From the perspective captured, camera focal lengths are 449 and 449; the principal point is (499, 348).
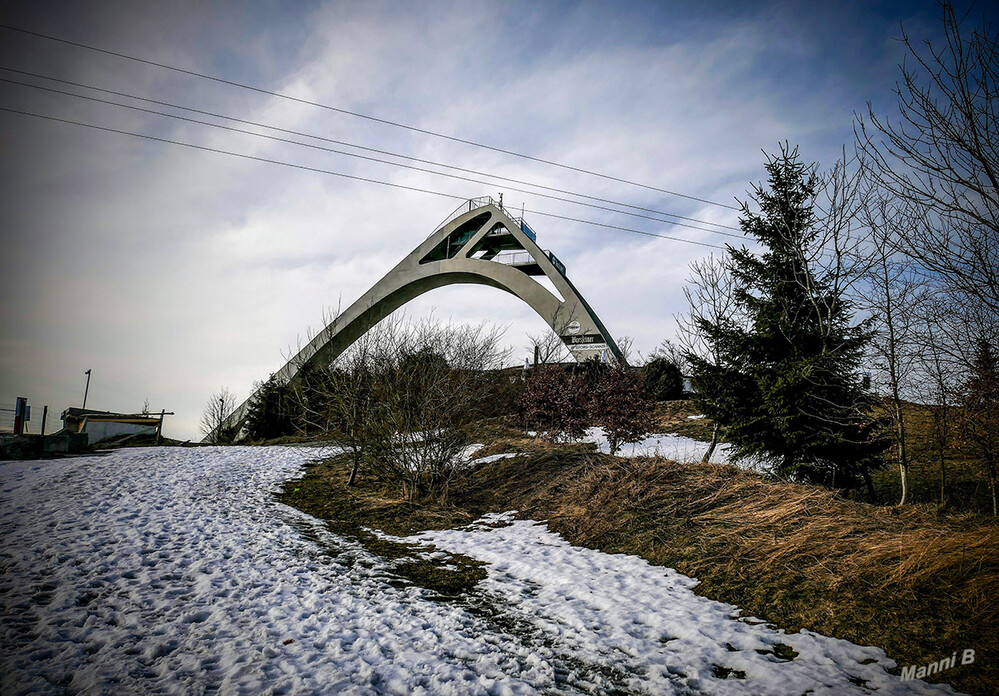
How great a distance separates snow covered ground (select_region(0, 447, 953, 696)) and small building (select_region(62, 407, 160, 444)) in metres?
14.8

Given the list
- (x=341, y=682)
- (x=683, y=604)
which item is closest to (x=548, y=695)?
(x=341, y=682)

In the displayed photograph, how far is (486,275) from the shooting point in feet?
95.8

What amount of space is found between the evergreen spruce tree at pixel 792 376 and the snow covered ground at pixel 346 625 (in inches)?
179

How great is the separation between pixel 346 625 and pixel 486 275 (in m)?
26.7

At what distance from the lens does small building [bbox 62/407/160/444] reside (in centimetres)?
1717

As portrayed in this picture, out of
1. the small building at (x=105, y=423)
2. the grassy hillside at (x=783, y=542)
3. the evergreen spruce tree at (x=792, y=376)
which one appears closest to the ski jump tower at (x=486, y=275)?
the small building at (x=105, y=423)

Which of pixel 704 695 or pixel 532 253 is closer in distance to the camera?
pixel 704 695

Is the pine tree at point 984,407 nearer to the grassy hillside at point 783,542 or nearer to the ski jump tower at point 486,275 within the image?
the grassy hillside at point 783,542

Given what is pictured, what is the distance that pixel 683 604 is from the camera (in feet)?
12.7

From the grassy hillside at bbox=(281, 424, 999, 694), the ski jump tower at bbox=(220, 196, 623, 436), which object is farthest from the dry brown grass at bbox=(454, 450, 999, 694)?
the ski jump tower at bbox=(220, 196, 623, 436)

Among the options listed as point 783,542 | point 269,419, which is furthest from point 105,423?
point 783,542

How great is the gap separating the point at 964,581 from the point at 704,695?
2.55 metres

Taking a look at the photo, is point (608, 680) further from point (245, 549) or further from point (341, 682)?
point (245, 549)

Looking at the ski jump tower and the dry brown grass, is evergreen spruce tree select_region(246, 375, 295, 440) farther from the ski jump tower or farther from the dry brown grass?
the dry brown grass
